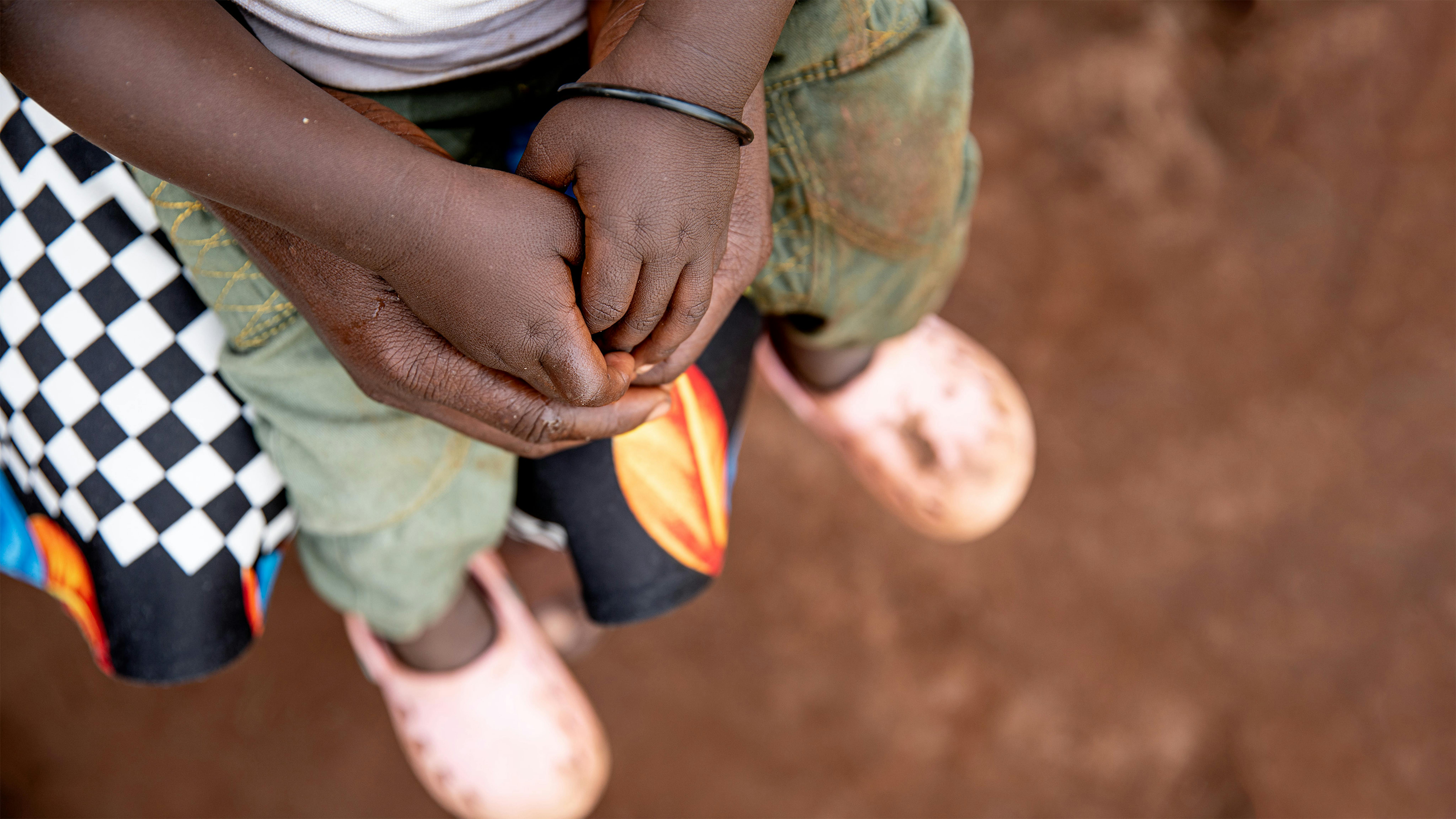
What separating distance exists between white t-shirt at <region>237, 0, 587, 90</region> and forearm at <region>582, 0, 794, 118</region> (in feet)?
0.36

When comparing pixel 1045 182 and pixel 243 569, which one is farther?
pixel 1045 182

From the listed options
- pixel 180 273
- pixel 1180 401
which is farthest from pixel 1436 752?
pixel 180 273

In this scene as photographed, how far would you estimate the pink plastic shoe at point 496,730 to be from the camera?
97 centimetres

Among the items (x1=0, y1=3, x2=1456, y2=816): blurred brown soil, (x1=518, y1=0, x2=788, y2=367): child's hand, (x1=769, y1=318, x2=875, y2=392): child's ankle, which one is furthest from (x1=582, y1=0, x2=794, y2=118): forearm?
(x1=0, y1=3, x2=1456, y2=816): blurred brown soil

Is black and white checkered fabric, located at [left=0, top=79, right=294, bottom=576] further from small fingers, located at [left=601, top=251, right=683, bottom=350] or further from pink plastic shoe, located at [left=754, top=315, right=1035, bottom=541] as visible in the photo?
pink plastic shoe, located at [left=754, top=315, right=1035, bottom=541]

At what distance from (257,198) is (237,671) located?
947 mm

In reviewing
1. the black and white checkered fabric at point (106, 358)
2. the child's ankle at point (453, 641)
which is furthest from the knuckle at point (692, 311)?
the child's ankle at point (453, 641)

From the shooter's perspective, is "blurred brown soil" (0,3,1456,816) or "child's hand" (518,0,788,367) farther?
"blurred brown soil" (0,3,1456,816)

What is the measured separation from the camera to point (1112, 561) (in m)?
1.24

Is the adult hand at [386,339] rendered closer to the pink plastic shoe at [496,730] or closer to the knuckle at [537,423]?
the knuckle at [537,423]

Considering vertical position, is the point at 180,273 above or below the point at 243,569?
above

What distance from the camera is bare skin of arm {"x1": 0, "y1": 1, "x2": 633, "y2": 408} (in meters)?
0.44

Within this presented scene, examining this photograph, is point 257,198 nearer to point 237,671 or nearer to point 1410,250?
point 237,671

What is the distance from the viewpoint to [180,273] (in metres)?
0.68
